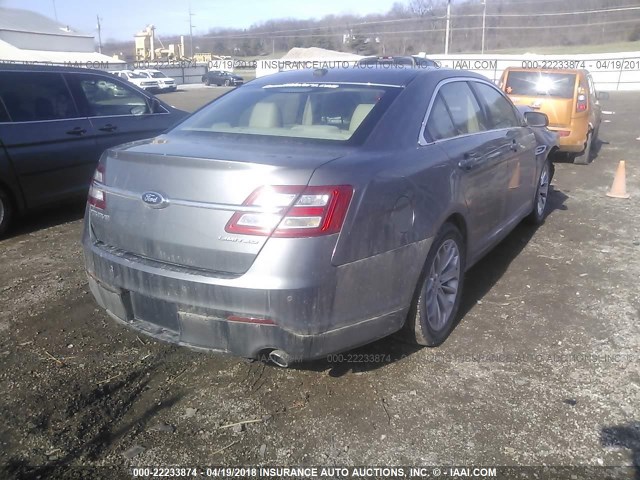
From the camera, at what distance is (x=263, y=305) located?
2436 millimetres

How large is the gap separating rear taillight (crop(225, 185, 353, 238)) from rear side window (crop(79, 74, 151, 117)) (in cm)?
460

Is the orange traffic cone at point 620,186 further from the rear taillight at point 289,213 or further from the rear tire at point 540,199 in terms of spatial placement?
the rear taillight at point 289,213

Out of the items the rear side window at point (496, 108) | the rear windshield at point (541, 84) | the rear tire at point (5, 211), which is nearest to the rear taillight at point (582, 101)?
the rear windshield at point (541, 84)

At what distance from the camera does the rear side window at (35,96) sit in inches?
220

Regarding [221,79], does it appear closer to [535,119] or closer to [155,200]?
[535,119]

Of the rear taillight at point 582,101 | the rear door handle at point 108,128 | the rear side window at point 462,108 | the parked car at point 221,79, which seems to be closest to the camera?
the rear side window at point 462,108

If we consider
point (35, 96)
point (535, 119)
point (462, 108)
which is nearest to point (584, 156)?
point (535, 119)

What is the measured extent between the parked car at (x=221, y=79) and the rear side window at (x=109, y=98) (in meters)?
39.5

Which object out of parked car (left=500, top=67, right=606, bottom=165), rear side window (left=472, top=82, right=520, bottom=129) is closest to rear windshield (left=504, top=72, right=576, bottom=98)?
parked car (left=500, top=67, right=606, bottom=165)

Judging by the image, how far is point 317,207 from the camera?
2426 mm

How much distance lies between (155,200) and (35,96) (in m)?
→ 4.05

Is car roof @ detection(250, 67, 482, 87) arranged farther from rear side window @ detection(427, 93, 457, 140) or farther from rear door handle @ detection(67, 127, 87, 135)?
rear door handle @ detection(67, 127, 87, 135)

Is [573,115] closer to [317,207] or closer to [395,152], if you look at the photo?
[395,152]

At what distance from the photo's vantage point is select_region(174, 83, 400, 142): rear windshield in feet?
10.2
